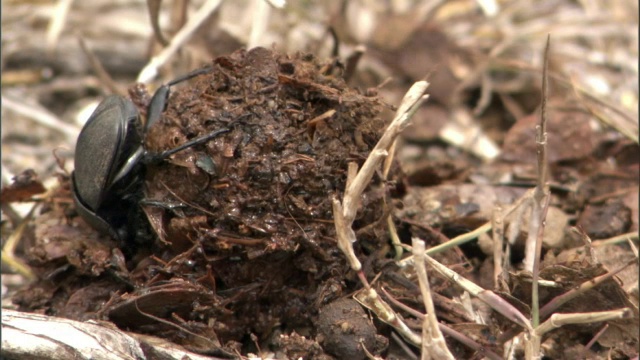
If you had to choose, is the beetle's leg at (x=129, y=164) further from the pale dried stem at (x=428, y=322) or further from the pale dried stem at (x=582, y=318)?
the pale dried stem at (x=582, y=318)

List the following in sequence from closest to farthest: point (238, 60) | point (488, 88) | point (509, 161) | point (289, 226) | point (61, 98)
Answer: point (289, 226)
point (238, 60)
point (509, 161)
point (488, 88)
point (61, 98)

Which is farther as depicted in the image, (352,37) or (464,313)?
(352,37)

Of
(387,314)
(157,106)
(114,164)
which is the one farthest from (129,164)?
(387,314)

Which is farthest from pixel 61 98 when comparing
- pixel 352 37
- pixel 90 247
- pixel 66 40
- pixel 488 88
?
pixel 488 88

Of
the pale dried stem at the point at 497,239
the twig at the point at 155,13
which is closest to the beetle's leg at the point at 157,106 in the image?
the twig at the point at 155,13

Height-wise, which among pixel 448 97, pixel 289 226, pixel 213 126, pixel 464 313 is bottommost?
pixel 448 97

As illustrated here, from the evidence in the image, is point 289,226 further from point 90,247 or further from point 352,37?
point 352,37
